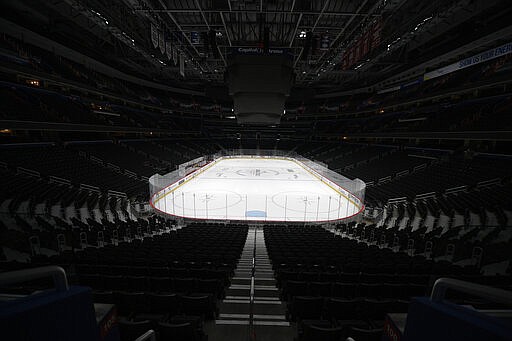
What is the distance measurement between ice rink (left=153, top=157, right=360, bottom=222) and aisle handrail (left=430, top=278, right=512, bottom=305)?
12.9m

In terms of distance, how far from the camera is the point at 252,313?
342cm

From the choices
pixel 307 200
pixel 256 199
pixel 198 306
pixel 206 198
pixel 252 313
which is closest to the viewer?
pixel 252 313

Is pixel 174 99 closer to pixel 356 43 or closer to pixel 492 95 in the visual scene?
pixel 356 43

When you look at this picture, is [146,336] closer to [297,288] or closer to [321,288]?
[297,288]

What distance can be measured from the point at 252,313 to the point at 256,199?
14217mm

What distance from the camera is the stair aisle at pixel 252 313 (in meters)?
3.34

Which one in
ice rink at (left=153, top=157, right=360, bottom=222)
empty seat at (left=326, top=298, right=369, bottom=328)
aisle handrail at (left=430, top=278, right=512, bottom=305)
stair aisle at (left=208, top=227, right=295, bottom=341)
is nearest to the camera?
aisle handrail at (left=430, top=278, right=512, bottom=305)

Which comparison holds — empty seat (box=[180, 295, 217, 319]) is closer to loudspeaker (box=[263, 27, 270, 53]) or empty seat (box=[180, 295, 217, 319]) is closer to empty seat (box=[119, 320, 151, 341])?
empty seat (box=[119, 320, 151, 341])

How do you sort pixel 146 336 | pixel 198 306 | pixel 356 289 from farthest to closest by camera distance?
pixel 356 289
pixel 198 306
pixel 146 336

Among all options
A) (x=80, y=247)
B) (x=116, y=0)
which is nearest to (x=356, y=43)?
A: (x=116, y=0)

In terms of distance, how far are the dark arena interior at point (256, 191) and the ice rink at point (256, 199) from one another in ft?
0.63

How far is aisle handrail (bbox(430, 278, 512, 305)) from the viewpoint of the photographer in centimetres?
102

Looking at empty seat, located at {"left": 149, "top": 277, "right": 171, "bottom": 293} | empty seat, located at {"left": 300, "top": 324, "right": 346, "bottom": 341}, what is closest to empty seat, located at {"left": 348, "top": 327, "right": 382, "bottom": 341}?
empty seat, located at {"left": 300, "top": 324, "right": 346, "bottom": 341}

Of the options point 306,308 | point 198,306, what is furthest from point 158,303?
point 306,308
